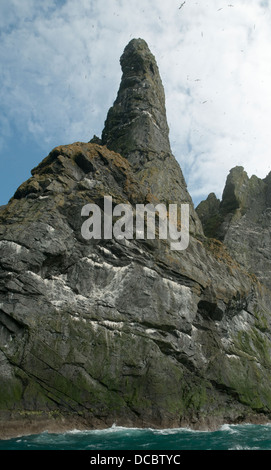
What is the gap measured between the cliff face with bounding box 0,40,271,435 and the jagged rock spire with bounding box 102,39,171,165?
12.1 metres

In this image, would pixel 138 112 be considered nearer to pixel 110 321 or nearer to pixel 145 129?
pixel 145 129

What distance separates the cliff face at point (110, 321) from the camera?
30.1 metres

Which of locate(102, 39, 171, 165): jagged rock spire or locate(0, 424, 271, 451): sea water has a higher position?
locate(102, 39, 171, 165): jagged rock spire

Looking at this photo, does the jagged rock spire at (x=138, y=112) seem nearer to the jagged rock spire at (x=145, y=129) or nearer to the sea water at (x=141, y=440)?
the jagged rock spire at (x=145, y=129)

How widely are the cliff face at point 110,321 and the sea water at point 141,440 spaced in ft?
3.92

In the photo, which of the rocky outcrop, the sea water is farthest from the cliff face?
the rocky outcrop

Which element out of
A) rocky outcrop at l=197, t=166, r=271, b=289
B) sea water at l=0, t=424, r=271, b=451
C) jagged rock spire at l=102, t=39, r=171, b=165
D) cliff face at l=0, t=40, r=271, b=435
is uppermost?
jagged rock spire at l=102, t=39, r=171, b=165

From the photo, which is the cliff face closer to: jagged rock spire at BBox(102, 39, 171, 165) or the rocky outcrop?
jagged rock spire at BBox(102, 39, 171, 165)

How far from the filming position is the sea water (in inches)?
974

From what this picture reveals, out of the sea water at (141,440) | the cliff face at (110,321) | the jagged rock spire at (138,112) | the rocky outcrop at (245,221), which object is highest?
the jagged rock spire at (138,112)

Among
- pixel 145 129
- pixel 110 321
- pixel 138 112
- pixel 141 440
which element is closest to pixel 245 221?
pixel 145 129

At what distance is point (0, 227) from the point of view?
116ft

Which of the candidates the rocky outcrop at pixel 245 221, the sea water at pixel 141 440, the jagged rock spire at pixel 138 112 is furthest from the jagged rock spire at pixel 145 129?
the sea water at pixel 141 440

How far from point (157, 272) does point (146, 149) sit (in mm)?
24823
